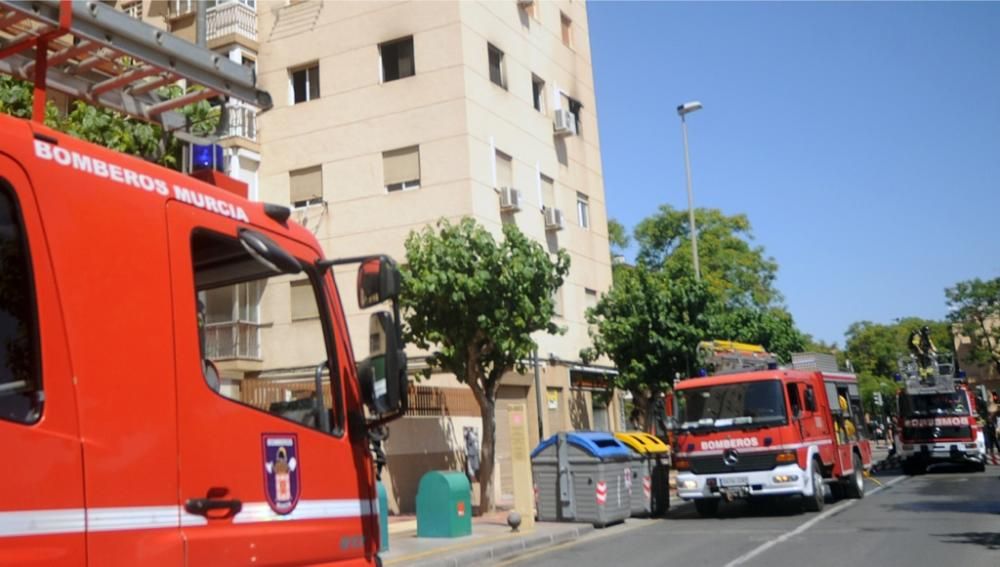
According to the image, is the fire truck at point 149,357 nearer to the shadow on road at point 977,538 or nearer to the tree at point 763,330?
the shadow on road at point 977,538

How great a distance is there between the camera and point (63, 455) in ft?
9.66

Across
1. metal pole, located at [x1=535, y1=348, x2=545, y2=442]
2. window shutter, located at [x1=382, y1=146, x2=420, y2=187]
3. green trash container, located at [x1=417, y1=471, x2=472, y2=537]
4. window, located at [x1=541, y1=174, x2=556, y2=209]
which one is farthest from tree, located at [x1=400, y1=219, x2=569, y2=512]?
window, located at [x1=541, y1=174, x2=556, y2=209]

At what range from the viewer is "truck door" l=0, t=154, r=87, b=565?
2.79 m

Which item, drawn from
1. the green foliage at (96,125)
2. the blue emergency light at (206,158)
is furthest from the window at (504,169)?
the blue emergency light at (206,158)

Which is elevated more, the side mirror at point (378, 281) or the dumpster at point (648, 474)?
the side mirror at point (378, 281)

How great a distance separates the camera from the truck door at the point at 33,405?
2.79 meters

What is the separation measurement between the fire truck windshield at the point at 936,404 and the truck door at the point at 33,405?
26.2m

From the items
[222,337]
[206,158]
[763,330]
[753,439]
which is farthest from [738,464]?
[763,330]

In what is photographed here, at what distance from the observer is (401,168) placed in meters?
23.6

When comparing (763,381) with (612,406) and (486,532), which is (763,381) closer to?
(486,532)

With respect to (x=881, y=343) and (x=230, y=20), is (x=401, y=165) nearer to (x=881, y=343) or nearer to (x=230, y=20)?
(x=230, y=20)

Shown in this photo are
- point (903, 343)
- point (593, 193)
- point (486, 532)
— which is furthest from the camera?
point (903, 343)

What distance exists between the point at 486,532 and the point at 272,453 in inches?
469

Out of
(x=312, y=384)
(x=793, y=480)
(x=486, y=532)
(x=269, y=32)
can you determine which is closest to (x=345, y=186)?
(x=269, y=32)
